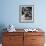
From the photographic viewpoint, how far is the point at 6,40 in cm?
368

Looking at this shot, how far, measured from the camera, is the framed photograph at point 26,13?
4148 millimetres

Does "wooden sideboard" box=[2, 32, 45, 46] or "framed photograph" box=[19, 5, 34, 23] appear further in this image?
"framed photograph" box=[19, 5, 34, 23]

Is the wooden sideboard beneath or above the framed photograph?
beneath

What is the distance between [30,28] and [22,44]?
0.70 m

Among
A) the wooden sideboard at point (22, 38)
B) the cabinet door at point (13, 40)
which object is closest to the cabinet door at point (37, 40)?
the wooden sideboard at point (22, 38)

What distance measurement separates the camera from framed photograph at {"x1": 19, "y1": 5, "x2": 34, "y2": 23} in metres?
4.15

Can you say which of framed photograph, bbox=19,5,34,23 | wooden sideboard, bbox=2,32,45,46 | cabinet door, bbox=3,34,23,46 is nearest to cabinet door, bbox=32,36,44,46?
wooden sideboard, bbox=2,32,45,46

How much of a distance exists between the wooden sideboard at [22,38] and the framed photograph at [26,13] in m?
0.64

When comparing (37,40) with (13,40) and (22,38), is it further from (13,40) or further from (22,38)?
(13,40)

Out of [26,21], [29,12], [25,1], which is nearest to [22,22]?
[26,21]

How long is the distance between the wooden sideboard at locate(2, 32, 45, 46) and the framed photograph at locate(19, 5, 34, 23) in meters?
0.64

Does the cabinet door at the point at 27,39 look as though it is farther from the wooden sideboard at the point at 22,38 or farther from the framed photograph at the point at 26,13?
the framed photograph at the point at 26,13

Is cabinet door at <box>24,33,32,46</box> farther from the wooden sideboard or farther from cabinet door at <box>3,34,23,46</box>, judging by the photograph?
cabinet door at <box>3,34,23,46</box>

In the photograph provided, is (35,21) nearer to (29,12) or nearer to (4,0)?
(29,12)
